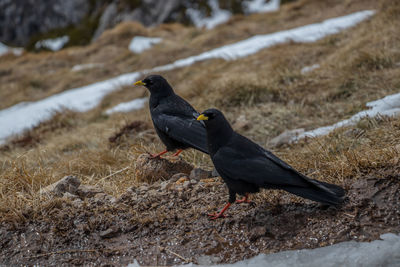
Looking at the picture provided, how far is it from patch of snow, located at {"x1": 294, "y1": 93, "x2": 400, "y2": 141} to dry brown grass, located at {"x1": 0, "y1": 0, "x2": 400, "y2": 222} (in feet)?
0.70

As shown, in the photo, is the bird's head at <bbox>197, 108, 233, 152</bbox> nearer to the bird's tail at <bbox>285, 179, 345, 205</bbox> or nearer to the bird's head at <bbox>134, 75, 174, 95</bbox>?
the bird's tail at <bbox>285, 179, 345, 205</bbox>

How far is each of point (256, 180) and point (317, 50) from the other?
6579mm

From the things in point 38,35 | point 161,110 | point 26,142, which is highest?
point 161,110

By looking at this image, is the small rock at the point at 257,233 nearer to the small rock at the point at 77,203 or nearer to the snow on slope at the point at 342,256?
the snow on slope at the point at 342,256

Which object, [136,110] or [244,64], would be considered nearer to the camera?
[136,110]

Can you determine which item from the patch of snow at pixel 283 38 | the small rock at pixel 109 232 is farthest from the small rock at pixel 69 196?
the patch of snow at pixel 283 38

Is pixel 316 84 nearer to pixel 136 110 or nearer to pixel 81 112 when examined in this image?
pixel 136 110

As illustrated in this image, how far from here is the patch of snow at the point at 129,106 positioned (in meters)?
8.14

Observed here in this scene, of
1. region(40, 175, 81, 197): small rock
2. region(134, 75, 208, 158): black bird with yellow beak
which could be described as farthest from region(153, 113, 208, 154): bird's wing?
region(40, 175, 81, 197): small rock

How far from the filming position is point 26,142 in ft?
23.9

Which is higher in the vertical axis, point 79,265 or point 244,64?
point 79,265

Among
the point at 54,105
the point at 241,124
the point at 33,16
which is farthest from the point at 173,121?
the point at 33,16

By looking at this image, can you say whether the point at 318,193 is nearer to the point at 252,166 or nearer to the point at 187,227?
the point at 252,166

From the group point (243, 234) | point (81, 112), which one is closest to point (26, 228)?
point (243, 234)
